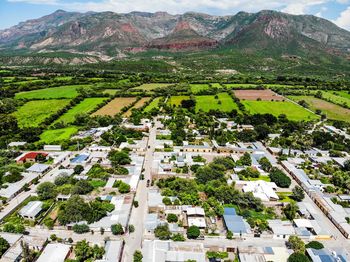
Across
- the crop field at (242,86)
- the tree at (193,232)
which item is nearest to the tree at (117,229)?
the tree at (193,232)

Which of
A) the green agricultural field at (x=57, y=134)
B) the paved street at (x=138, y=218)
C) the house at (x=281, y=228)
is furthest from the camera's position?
the green agricultural field at (x=57, y=134)

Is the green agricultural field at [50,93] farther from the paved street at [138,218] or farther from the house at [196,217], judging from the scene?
the house at [196,217]

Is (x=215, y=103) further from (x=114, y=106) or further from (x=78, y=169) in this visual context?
(x=78, y=169)

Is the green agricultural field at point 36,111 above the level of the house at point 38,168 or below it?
above

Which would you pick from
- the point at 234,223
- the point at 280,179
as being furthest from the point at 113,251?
the point at 280,179

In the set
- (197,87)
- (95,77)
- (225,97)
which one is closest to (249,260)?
(225,97)

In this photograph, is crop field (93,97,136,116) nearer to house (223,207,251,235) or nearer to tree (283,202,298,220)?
house (223,207,251,235)
